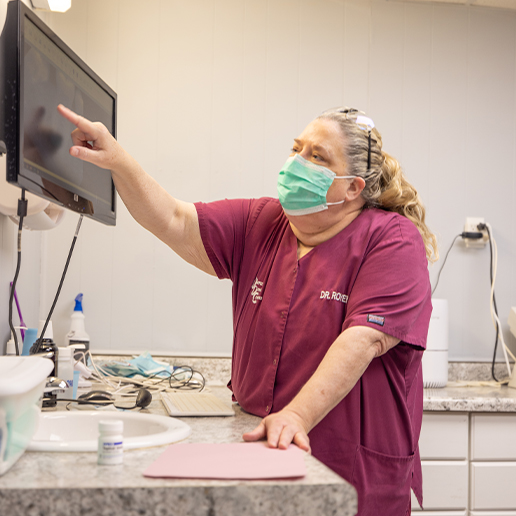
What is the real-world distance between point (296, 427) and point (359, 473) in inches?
10.5

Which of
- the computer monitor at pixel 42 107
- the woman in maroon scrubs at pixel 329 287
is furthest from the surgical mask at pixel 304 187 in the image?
the computer monitor at pixel 42 107

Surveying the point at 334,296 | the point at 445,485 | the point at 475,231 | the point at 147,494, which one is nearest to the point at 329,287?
the point at 334,296

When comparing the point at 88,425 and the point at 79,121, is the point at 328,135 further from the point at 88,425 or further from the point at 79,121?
the point at 88,425

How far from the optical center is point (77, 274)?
2.27 m

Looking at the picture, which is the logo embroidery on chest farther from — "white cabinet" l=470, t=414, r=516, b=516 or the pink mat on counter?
"white cabinet" l=470, t=414, r=516, b=516

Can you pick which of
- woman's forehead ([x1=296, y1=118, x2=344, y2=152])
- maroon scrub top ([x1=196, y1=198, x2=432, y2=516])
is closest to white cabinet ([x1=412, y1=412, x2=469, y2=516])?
maroon scrub top ([x1=196, y1=198, x2=432, y2=516])

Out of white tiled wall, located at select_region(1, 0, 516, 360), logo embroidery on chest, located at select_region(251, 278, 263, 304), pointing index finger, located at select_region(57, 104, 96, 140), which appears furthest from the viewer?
white tiled wall, located at select_region(1, 0, 516, 360)

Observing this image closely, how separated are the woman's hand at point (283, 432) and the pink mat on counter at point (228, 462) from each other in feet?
0.05

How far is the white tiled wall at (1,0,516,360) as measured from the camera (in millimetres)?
2291

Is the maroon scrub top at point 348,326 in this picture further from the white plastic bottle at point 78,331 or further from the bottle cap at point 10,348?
the white plastic bottle at point 78,331

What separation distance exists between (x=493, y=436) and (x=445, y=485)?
0.24m

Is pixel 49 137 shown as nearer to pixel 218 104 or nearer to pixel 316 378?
pixel 316 378

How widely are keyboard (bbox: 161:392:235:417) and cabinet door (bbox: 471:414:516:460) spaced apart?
42.6 inches

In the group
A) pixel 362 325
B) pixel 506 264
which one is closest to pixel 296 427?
pixel 362 325
